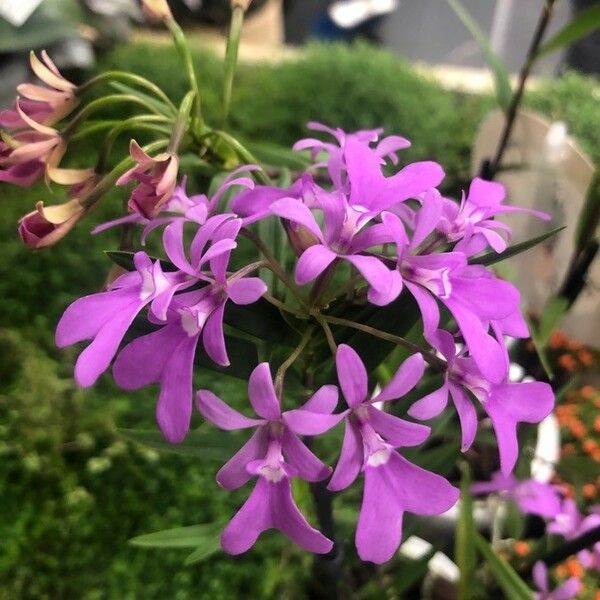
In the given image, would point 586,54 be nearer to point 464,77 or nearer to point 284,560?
point 464,77

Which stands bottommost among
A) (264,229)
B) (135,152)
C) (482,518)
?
(482,518)

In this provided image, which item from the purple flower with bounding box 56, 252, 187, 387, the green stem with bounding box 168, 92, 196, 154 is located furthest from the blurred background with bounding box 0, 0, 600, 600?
the purple flower with bounding box 56, 252, 187, 387

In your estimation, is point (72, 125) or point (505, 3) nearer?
point (72, 125)

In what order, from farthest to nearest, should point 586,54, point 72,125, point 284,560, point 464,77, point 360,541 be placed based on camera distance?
point 586,54, point 464,77, point 284,560, point 72,125, point 360,541

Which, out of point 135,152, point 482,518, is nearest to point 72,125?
point 135,152

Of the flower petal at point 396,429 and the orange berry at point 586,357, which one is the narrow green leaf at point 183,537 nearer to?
the flower petal at point 396,429

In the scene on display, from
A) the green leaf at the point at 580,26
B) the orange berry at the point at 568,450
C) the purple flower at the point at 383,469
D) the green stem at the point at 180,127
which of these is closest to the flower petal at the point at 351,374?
the purple flower at the point at 383,469
